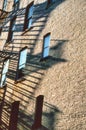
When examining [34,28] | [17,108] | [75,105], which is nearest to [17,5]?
[34,28]

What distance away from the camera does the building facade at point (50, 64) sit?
45.3ft

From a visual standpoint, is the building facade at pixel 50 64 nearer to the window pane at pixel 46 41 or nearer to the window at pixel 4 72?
the window pane at pixel 46 41

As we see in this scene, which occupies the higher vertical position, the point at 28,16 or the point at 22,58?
the point at 28,16

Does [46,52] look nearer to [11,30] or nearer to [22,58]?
[22,58]

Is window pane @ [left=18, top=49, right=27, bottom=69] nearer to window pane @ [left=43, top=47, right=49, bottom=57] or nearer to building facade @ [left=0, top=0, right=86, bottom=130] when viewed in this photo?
building facade @ [left=0, top=0, right=86, bottom=130]

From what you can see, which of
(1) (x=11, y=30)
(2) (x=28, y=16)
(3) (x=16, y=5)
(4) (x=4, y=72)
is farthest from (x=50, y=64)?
(3) (x=16, y=5)

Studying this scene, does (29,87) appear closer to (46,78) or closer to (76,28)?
(46,78)

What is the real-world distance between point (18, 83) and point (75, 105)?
651 cm

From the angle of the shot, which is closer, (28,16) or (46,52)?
(46,52)

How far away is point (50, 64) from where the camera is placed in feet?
52.7

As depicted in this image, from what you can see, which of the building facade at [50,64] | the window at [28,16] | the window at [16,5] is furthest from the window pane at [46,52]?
the window at [16,5]

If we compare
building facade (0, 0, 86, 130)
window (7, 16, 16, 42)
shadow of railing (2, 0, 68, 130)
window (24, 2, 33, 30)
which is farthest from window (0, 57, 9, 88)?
window (24, 2, 33, 30)

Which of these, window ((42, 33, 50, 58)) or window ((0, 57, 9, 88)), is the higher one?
window ((42, 33, 50, 58))

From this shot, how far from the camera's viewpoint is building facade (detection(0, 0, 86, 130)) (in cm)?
1380
